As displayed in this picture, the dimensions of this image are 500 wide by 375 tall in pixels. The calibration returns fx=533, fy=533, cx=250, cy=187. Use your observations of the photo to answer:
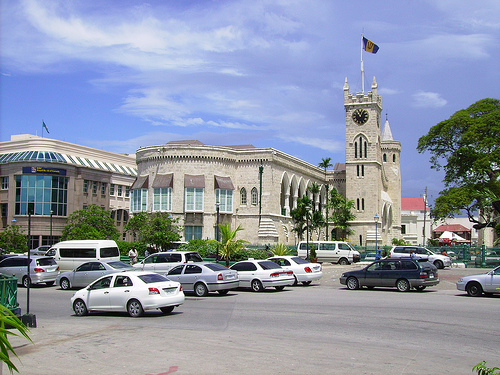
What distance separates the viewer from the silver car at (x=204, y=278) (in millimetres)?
20625

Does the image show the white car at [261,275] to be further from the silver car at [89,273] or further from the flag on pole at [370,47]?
the flag on pole at [370,47]

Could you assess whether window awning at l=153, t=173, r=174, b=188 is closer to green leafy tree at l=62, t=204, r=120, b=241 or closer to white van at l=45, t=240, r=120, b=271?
green leafy tree at l=62, t=204, r=120, b=241

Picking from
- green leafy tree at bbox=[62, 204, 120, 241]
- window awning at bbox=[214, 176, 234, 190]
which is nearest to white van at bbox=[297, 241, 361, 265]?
window awning at bbox=[214, 176, 234, 190]

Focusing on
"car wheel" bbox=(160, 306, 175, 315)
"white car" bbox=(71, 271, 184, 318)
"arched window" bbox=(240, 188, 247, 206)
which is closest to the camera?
"white car" bbox=(71, 271, 184, 318)

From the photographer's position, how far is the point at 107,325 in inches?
547

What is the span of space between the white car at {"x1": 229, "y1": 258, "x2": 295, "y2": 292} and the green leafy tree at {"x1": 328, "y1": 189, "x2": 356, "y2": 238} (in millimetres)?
49170

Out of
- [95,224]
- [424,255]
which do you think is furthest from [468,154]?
[95,224]

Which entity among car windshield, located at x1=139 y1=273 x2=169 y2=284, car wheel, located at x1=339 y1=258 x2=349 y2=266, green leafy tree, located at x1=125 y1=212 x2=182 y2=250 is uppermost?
green leafy tree, located at x1=125 y1=212 x2=182 y2=250

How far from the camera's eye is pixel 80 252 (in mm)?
30781

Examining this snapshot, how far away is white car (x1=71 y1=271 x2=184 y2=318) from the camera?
Answer: 1520 centimetres

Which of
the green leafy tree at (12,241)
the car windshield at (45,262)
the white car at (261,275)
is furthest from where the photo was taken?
the green leafy tree at (12,241)

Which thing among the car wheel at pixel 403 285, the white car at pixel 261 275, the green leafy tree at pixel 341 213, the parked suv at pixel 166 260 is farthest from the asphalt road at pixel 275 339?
the green leafy tree at pixel 341 213

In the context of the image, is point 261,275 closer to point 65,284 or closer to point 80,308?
point 80,308

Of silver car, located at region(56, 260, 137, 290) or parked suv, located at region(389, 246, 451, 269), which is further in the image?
parked suv, located at region(389, 246, 451, 269)
